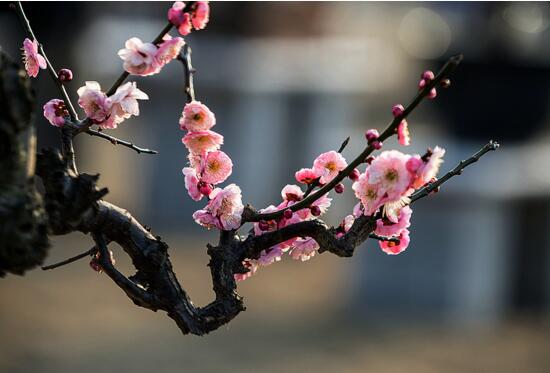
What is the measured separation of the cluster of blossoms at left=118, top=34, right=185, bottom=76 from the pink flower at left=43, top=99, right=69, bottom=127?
0.13m

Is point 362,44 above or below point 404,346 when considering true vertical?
above

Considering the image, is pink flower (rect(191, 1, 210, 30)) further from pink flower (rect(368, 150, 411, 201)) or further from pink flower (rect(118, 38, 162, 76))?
pink flower (rect(368, 150, 411, 201))

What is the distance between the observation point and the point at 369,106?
855cm

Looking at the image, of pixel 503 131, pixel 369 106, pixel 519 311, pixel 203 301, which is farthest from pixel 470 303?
pixel 369 106

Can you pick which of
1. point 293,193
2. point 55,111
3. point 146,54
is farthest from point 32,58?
point 293,193

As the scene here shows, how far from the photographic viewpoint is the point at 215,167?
3.88 feet

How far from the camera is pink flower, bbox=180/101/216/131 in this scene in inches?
44.1

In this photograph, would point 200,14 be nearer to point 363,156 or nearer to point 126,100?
point 126,100

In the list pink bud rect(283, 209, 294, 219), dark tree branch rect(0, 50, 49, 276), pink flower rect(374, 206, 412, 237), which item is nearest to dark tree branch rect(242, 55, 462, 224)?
pink bud rect(283, 209, 294, 219)

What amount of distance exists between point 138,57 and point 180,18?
0.08m

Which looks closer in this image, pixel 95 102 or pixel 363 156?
pixel 363 156

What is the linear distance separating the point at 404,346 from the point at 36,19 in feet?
21.2

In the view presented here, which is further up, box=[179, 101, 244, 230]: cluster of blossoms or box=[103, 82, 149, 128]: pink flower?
box=[103, 82, 149, 128]: pink flower

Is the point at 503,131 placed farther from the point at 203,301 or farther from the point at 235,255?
the point at 235,255
